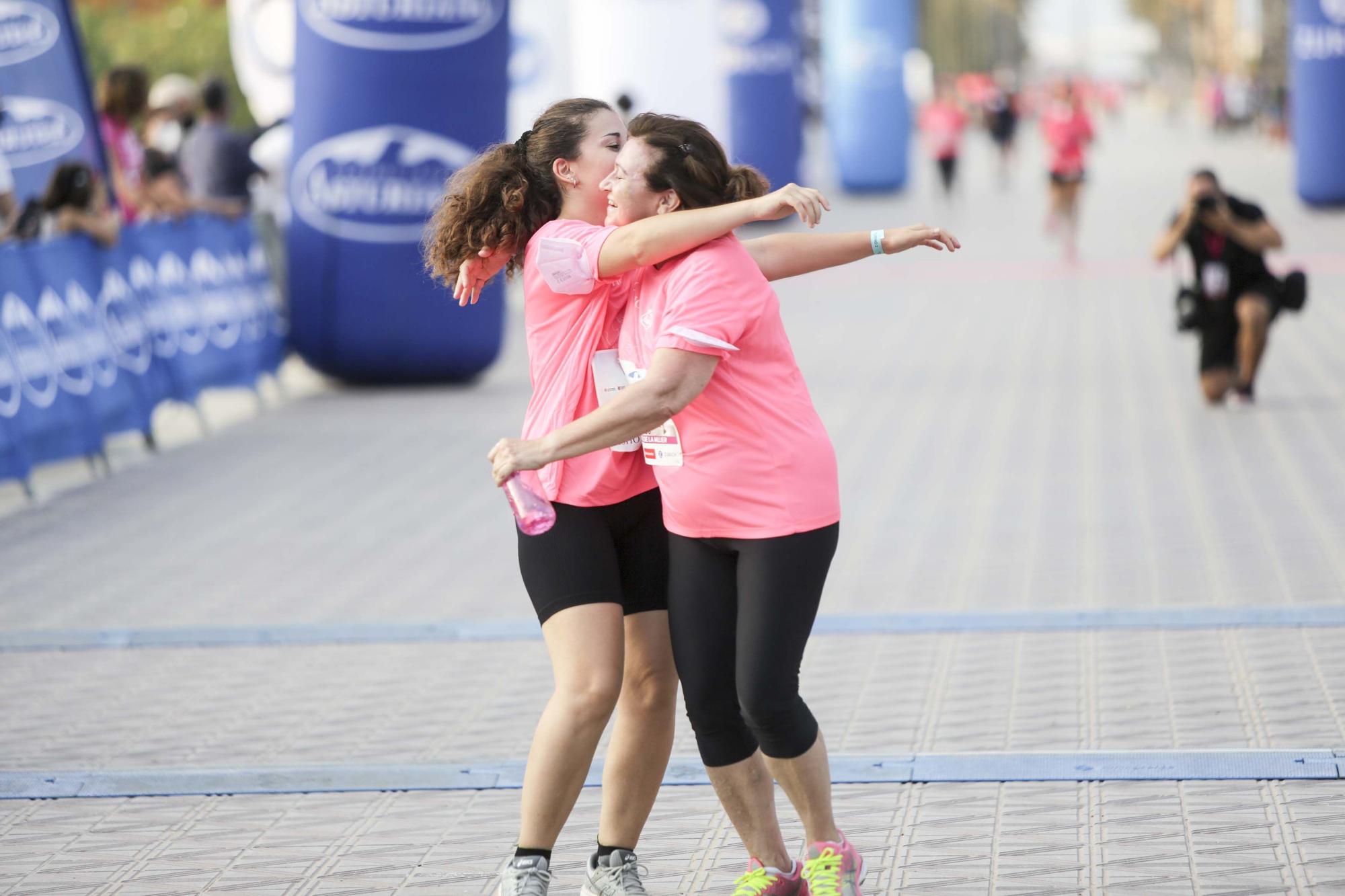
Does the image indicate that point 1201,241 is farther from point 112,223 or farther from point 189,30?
point 189,30

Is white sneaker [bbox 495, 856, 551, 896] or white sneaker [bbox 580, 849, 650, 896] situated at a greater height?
white sneaker [bbox 495, 856, 551, 896]

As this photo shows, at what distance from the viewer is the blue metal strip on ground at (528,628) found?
6.02m

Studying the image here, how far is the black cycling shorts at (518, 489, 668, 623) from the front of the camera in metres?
3.55

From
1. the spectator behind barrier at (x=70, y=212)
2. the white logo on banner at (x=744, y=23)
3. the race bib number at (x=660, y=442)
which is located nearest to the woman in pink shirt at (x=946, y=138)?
the white logo on banner at (x=744, y=23)

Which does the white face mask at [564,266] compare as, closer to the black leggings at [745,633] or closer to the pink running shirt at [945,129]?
the black leggings at [745,633]

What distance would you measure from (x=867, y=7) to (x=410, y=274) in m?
20.6

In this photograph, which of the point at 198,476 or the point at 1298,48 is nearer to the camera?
the point at 198,476

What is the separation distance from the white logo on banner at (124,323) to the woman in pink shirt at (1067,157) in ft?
35.7

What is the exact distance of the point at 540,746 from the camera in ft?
11.8

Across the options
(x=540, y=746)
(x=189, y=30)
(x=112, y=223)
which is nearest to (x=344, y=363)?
(x=112, y=223)

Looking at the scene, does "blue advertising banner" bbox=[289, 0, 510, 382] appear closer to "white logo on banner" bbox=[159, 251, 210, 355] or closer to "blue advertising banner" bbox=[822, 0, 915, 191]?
"white logo on banner" bbox=[159, 251, 210, 355]

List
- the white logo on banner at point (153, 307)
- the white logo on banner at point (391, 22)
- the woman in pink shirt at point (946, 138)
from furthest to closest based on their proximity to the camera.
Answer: the woman in pink shirt at point (946, 138) → the white logo on banner at point (391, 22) → the white logo on banner at point (153, 307)

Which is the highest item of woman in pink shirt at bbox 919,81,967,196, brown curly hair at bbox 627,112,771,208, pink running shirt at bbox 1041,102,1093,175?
brown curly hair at bbox 627,112,771,208

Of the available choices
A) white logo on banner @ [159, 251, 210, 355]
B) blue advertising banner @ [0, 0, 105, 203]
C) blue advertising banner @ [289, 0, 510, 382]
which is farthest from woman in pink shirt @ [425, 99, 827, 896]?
blue advertising banner @ [0, 0, 105, 203]
